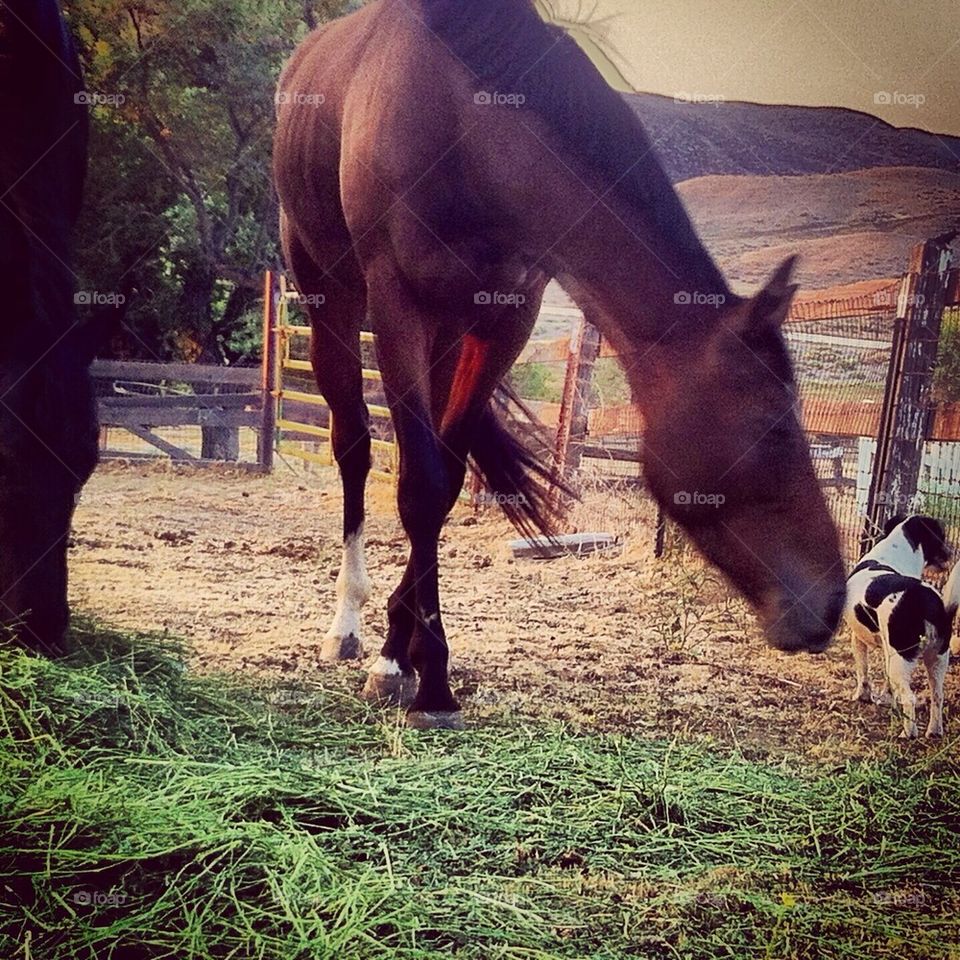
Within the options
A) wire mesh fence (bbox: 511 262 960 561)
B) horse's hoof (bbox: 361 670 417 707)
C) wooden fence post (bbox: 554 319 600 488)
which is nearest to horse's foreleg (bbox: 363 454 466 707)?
horse's hoof (bbox: 361 670 417 707)

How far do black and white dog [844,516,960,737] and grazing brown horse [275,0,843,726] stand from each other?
0.12 meters

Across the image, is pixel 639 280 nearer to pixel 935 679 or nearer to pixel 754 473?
pixel 754 473

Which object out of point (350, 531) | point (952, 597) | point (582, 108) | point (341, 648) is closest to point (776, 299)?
point (582, 108)

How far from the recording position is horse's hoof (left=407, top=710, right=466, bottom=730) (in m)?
2.17

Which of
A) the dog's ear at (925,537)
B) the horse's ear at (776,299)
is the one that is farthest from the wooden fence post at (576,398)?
the dog's ear at (925,537)

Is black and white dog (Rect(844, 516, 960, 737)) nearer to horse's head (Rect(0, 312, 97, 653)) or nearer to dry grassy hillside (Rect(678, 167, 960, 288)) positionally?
dry grassy hillside (Rect(678, 167, 960, 288))

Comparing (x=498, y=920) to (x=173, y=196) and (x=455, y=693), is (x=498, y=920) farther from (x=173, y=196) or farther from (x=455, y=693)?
(x=173, y=196)

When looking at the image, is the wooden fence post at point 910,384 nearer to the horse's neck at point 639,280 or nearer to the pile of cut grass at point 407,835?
the horse's neck at point 639,280

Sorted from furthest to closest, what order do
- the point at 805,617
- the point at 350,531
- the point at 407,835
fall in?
the point at 350,531
the point at 805,617
the point at 407,835

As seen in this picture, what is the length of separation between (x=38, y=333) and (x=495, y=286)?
1.06 meters

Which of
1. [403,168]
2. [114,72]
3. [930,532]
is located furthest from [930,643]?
[114,72]

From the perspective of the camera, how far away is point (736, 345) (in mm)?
1962

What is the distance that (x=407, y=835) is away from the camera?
1.83 metres

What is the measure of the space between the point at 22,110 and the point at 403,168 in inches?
34.6
